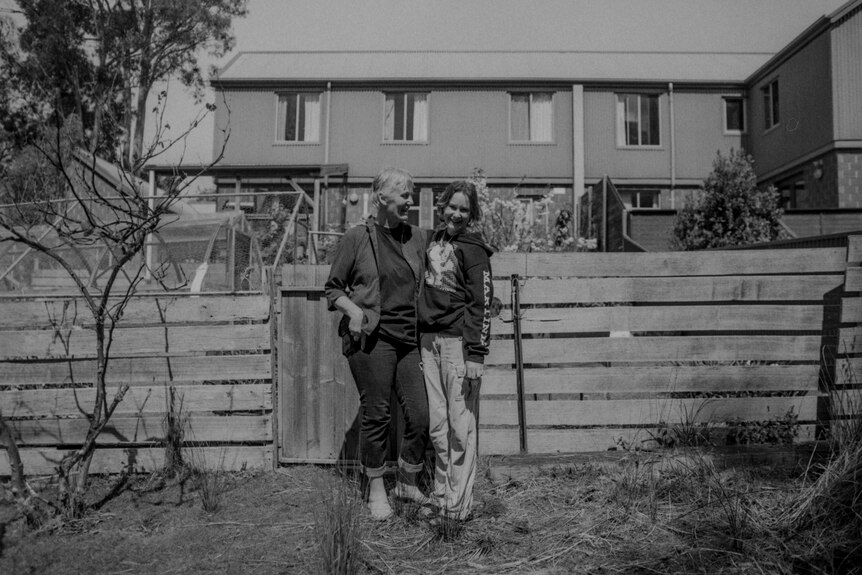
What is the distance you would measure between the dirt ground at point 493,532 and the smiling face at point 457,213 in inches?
63.2

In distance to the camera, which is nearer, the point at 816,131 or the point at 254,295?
the point at 254,295

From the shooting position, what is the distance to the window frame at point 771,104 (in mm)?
17203

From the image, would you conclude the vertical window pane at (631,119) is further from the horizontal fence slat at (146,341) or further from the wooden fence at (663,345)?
the horizontal fence slat at (146,341)

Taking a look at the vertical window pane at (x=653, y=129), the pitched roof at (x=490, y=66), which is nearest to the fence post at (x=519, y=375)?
the pitched roof at (x=490, y=66)

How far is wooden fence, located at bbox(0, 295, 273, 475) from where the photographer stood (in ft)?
14.8

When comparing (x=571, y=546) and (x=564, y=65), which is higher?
(x=564, y=65)

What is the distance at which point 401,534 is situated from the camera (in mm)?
3500

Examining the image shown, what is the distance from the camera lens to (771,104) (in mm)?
17578

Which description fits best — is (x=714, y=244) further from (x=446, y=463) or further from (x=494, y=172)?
(x=446, y=463)

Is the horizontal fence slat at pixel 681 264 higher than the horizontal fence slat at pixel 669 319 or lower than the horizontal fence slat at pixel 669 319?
higher

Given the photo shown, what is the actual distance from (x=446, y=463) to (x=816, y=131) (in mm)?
15763

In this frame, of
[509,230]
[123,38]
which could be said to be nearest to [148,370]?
[509,230]

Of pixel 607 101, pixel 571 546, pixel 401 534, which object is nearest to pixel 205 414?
pixel 401 534

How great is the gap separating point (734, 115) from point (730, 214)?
8.85 meters
